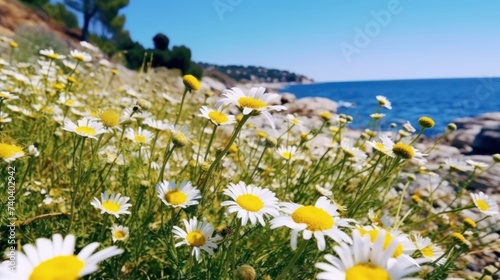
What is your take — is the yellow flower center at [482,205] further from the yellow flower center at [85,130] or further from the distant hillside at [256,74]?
the distant hillside at [256,74]

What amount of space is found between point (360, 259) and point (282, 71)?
384 feet

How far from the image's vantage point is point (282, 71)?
379 feet

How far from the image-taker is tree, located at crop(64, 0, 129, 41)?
2688 centimetres

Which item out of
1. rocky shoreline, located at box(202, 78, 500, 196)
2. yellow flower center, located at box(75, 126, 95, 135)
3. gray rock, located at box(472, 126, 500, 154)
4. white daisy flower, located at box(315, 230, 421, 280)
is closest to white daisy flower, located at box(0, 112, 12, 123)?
yellow flower center, located at box(75, 126, 95, 135)

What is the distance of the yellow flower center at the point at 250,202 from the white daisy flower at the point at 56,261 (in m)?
0.65

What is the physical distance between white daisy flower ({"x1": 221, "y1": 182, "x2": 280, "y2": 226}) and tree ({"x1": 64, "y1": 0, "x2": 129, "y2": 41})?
92.4 feet

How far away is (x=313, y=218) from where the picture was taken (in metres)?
1.12

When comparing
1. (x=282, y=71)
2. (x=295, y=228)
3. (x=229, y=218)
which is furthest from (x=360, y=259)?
(x=282, y=71)

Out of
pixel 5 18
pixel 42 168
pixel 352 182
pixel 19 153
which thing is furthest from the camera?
pixel 5 18

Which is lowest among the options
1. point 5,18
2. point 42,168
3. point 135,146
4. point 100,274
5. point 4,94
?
point 100,274

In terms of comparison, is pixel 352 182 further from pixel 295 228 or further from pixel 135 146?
pixel 295 228

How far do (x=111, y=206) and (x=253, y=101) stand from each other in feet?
2.55

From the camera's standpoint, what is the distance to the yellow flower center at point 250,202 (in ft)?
4.38

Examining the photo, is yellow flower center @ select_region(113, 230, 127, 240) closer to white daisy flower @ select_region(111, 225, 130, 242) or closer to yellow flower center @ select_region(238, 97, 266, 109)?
white daisy flower @ select_region(111, 225, 130, 242)
